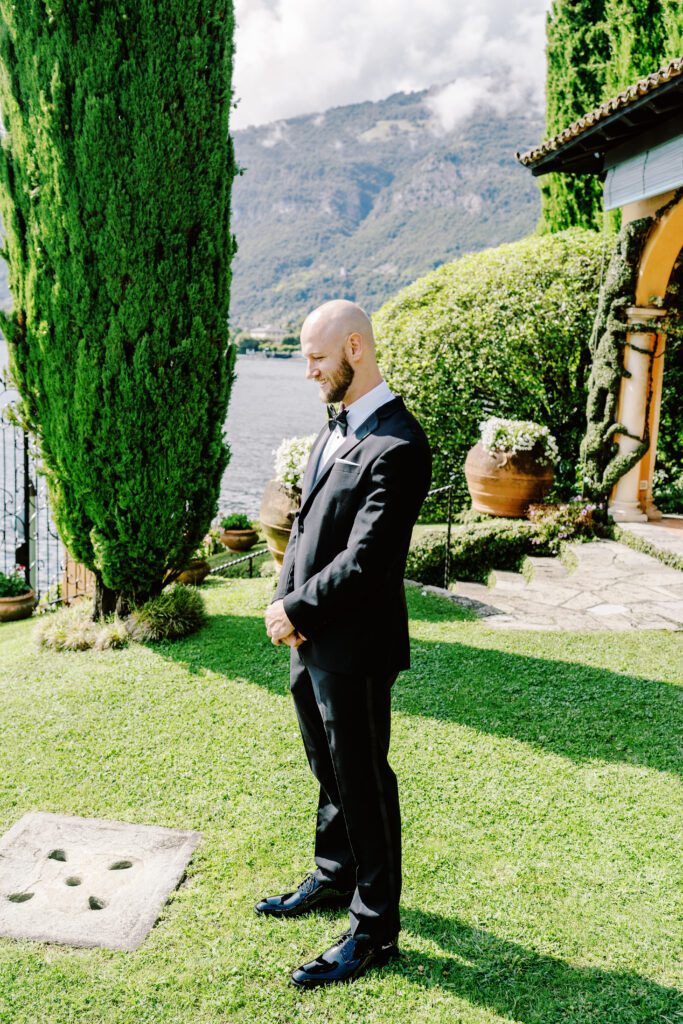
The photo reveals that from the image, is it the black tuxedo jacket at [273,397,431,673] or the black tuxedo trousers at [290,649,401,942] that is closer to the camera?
the black tuxedo jacket at [273,397,431,673]

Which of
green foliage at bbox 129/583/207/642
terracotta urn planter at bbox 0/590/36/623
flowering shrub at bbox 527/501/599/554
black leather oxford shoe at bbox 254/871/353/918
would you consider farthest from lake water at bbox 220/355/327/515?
black leather oxford shoe at bbox 254/871/353/918

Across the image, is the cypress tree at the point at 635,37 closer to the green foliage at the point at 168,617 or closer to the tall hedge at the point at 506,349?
the tall hedge at the point at 506,349

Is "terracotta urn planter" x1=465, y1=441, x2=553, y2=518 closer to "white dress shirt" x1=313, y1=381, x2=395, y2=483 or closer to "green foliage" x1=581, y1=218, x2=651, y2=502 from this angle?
"green foliage" x1=581, y1=218, x2=651, y2=502

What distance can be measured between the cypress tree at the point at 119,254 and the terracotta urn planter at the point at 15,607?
10.3 ft

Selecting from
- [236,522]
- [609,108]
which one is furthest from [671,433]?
[236,522]

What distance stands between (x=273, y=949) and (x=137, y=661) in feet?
9.97

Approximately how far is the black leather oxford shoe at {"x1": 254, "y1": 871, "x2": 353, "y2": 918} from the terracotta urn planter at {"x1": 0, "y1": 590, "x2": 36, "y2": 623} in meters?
6.62

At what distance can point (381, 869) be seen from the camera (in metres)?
2.47

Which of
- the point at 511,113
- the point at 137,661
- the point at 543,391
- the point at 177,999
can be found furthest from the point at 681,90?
the point at 511,113

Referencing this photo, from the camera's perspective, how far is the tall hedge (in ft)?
35.5

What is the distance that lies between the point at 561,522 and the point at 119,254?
19.1 ft

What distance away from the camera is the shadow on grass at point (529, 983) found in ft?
7.82

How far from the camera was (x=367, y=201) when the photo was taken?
122 metres

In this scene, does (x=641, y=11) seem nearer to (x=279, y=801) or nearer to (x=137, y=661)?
(x=137, y=661)
